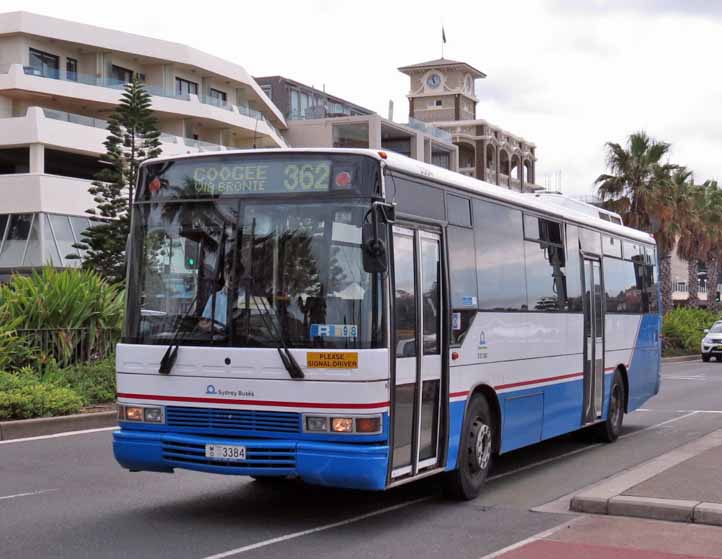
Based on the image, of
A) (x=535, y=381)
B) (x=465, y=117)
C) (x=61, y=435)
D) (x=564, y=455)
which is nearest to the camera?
(x=535, y=381)

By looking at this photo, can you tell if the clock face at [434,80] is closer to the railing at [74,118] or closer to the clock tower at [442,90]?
the clock tower at [442,90]

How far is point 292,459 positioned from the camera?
8.45 metres

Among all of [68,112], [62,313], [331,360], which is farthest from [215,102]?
[331,360]

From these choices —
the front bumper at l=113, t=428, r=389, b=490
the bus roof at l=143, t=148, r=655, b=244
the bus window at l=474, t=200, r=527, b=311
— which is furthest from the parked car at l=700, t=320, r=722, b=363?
the front bumper at l=113, t=428, r=389, b=490

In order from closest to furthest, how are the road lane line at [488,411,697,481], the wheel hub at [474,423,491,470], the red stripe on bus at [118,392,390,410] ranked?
the red stripe on bus at [118,392,390,410] < the wheel hub at [474,423,491,470] < the road lane line at [488,411,697,481]

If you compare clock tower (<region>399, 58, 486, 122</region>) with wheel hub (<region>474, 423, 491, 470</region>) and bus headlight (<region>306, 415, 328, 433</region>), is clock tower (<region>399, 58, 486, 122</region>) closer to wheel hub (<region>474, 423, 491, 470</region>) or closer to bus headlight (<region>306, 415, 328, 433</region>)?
wheel hub (<region>474, 423, 491, 470</region>)

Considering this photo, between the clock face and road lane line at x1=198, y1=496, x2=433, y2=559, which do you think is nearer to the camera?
road lane line at x1=198, y1=496, x2=433, y2=559

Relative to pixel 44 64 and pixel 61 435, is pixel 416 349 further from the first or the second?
pixel 44 64

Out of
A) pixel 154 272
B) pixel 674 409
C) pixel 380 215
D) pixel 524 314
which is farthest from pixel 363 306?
pixel 674 409

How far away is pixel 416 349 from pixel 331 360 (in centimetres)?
98

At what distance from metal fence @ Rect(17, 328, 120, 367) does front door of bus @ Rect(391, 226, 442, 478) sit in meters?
10.5

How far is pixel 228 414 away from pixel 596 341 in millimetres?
6950

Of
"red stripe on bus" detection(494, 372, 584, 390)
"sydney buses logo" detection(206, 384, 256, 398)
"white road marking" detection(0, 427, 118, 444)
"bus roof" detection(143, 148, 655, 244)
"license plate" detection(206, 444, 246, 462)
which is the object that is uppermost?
"bus roof" detection(143, 148, 655, 244)

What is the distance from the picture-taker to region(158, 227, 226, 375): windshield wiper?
29.0 ft
